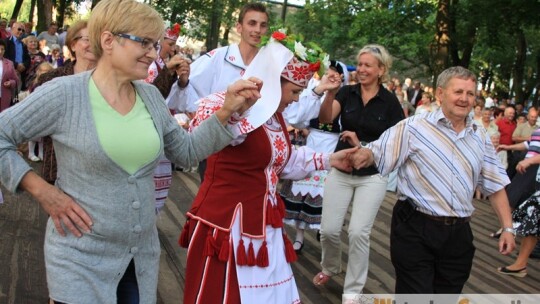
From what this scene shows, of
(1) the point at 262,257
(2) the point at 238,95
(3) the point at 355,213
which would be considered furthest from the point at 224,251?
(3) the point at 355,213

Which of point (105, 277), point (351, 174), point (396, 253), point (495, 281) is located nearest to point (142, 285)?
point (105, 277)

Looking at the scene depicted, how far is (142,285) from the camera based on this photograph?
9.54 ft

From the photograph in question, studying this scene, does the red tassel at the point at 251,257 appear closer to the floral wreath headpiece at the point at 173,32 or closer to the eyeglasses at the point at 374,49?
the eyeglasses at the point at 374,49

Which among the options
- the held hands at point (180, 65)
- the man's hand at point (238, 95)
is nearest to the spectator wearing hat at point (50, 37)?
the held hands at point (180, 65)

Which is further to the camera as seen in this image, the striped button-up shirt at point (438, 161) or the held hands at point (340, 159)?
the striped button-up shirt at point (438, 161)

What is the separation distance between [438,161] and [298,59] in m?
1.16

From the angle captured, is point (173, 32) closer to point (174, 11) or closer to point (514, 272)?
point (514, 272)

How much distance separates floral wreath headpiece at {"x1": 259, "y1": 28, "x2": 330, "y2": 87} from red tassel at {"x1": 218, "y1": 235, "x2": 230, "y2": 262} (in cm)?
96

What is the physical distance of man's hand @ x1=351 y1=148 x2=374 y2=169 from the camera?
4.27 metres

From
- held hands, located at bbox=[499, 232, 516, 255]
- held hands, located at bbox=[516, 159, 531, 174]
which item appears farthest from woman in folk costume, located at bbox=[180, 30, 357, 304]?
held hands, located at bbox=[516, 159, 531, 174]

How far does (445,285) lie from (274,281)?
1275 mm

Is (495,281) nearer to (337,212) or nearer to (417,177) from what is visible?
(337,212)

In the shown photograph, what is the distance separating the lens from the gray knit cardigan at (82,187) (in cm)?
263

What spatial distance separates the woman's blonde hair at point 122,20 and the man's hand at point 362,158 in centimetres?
181
